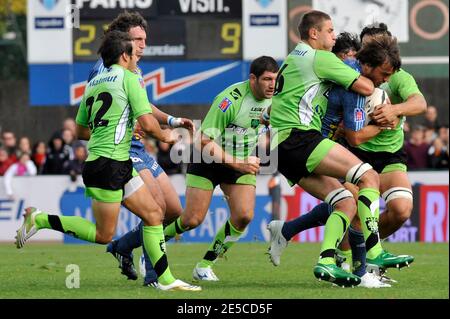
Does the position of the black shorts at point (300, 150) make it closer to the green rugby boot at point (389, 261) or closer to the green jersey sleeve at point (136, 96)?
the green rugby boot at point (389, 261)

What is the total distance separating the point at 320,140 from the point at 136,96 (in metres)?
1.70

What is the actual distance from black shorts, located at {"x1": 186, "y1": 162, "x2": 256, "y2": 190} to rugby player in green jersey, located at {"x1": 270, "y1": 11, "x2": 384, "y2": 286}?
4.61ft

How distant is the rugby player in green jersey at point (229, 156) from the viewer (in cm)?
1199

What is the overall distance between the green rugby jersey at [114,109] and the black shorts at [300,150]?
1376 millimetres

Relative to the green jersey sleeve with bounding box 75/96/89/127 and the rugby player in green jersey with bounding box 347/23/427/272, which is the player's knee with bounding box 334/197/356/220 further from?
the green jersey sleeve with bounding box 75/96/89/127

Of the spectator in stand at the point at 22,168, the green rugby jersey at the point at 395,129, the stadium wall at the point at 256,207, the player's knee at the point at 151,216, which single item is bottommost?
the stadium wall at the point at 256,207

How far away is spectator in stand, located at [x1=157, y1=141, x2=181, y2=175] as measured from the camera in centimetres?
2100

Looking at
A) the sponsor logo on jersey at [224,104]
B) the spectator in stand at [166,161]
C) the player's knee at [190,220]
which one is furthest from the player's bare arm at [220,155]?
the spectator in stand at [166,161]

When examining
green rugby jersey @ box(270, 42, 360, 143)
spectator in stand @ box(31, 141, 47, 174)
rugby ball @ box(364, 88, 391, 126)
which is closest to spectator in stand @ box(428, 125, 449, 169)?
spectator in stand @ box(31, 141, 47, 174)

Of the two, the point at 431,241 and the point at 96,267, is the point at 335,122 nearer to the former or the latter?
the point at 96,267

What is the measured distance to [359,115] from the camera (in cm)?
1070

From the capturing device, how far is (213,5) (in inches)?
845
